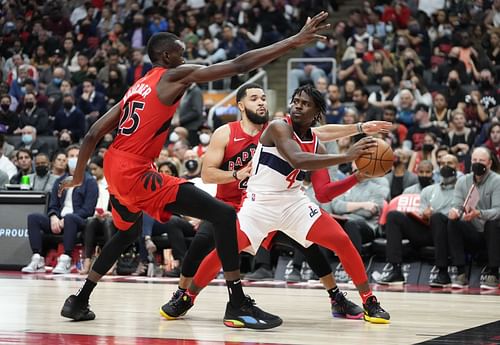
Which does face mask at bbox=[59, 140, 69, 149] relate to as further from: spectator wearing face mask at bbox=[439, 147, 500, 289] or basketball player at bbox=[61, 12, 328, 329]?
basketball player at bbox=[61, 12, 328, 329]

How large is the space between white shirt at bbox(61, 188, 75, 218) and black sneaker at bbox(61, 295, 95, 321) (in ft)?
19.1

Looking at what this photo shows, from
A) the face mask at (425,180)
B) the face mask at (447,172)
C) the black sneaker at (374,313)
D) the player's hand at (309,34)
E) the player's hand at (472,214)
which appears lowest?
the black sneaker at (374,313)

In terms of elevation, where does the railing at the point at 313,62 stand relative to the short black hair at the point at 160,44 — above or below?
below

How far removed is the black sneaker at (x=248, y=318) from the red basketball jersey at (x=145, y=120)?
3.68 feet

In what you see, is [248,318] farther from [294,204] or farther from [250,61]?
[250,61]

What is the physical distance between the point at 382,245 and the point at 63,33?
39.5 ft

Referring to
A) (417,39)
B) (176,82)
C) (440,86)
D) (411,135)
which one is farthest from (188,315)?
(417,39)

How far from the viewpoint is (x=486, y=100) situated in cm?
1348

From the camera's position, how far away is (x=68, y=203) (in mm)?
12195

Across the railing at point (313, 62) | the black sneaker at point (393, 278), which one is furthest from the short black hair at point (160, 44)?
the railing at point (313, 62)

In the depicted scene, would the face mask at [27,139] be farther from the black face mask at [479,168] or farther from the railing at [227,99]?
the black face mask at [479,168]

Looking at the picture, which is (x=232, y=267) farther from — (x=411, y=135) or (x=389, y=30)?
(x=389, y=30)

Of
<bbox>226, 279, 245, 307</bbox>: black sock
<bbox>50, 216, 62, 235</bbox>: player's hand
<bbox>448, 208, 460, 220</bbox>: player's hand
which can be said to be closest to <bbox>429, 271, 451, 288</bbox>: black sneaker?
<bbox>448, 208, 460, 220</bbox>: player's hand

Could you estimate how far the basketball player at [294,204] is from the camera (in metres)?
6.33
